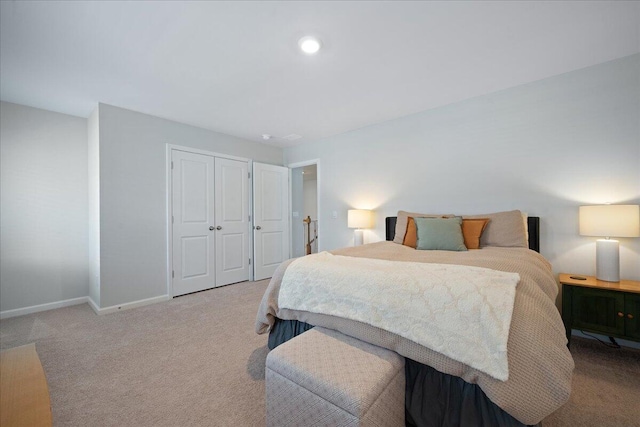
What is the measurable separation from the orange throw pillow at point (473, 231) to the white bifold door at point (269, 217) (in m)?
3.08

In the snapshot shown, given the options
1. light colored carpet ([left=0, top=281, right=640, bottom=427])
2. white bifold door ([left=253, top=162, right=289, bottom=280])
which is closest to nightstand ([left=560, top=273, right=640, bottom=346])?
light colored carpet ([left=0, top=281, right=640, bottom=427])

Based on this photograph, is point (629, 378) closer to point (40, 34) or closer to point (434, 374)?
point (434, 374)

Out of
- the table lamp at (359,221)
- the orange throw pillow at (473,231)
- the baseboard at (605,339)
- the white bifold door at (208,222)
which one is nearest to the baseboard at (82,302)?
the white bifold door at (208,222)

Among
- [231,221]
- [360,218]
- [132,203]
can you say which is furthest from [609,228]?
[132,203]

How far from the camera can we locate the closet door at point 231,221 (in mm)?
3988

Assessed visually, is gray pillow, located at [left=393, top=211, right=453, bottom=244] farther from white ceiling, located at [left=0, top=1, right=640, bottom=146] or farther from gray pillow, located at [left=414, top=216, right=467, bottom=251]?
white ceiling, located at [left=0, top=1, right=640, bottom=146]

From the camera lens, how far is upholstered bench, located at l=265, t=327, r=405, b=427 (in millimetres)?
1015

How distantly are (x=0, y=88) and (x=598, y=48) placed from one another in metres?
5.47

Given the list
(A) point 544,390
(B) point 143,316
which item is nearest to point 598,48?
(A) point 544,390

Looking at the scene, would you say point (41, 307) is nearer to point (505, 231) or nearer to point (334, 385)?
point (334, 385)

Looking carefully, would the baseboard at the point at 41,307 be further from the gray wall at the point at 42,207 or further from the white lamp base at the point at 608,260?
the white lamp base at the point at 608,260

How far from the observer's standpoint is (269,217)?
461 centimetres

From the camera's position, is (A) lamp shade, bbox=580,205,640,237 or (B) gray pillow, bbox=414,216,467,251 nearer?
(A) lamp shade, bbox=580,205,640,237

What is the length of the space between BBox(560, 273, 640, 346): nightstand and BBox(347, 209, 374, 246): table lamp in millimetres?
2062
